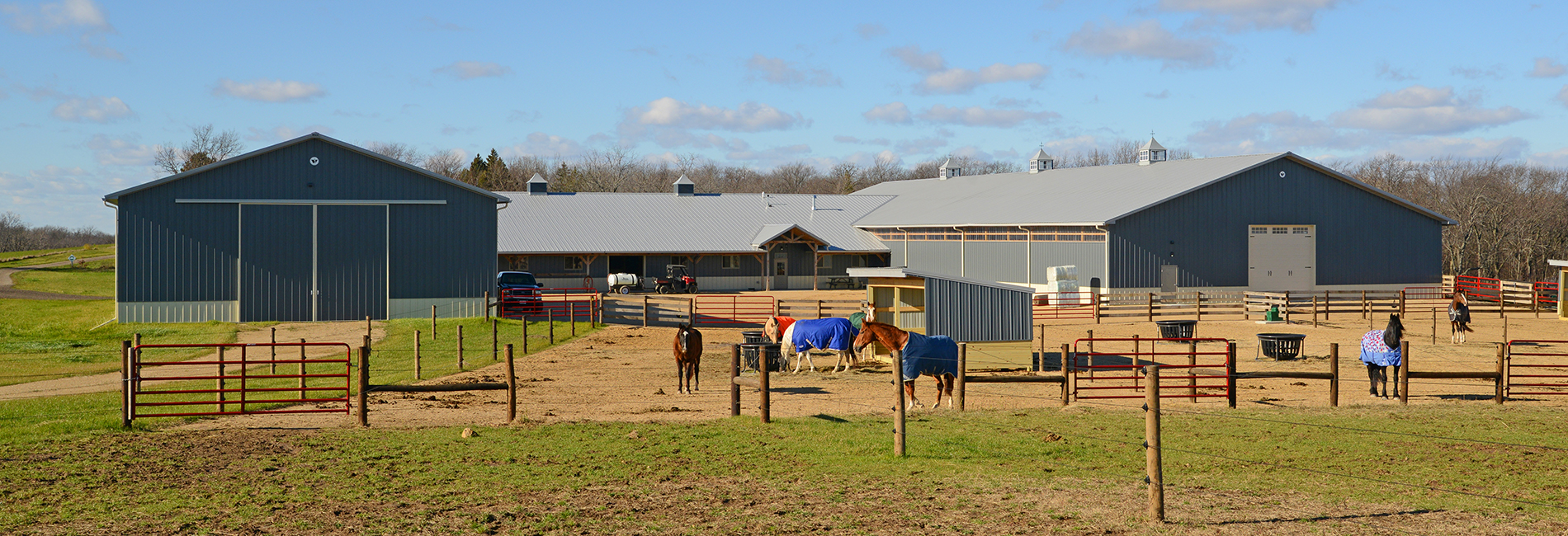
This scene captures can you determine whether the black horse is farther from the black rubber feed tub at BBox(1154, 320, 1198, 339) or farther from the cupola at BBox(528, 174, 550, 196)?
the cupola at BBox(528, 174, 550, 196)

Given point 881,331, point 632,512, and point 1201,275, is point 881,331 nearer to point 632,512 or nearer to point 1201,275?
point 632,512

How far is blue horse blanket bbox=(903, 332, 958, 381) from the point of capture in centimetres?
1673

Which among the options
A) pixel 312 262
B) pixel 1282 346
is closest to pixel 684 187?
pixel 312 262

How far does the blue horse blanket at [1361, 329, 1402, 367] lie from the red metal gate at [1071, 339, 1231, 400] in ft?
6.91

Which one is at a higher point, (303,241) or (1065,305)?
(303,241)

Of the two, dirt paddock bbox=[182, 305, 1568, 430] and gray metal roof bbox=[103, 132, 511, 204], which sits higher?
gray metal roof bbox=[103, 132, 511, 204]

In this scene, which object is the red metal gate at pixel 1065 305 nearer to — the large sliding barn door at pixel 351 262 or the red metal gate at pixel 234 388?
the large sliding barn door at pixel 351 262

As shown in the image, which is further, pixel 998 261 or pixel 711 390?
pixel 998 261

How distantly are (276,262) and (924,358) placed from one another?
23620 mm

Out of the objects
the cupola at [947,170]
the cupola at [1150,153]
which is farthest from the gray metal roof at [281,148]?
the cupola at [947,170]

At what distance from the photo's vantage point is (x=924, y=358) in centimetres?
1688

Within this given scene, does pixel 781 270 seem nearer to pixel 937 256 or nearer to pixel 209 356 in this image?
pixel 937 256

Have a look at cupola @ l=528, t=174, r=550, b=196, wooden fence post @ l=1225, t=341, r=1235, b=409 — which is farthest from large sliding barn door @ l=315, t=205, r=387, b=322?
cupola @ l=528, t=174, r=550, b=196

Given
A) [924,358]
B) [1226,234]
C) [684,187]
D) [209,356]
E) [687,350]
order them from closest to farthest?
[924,358] < [687,350] < [209,356] < [1226,234] < [684,187]
